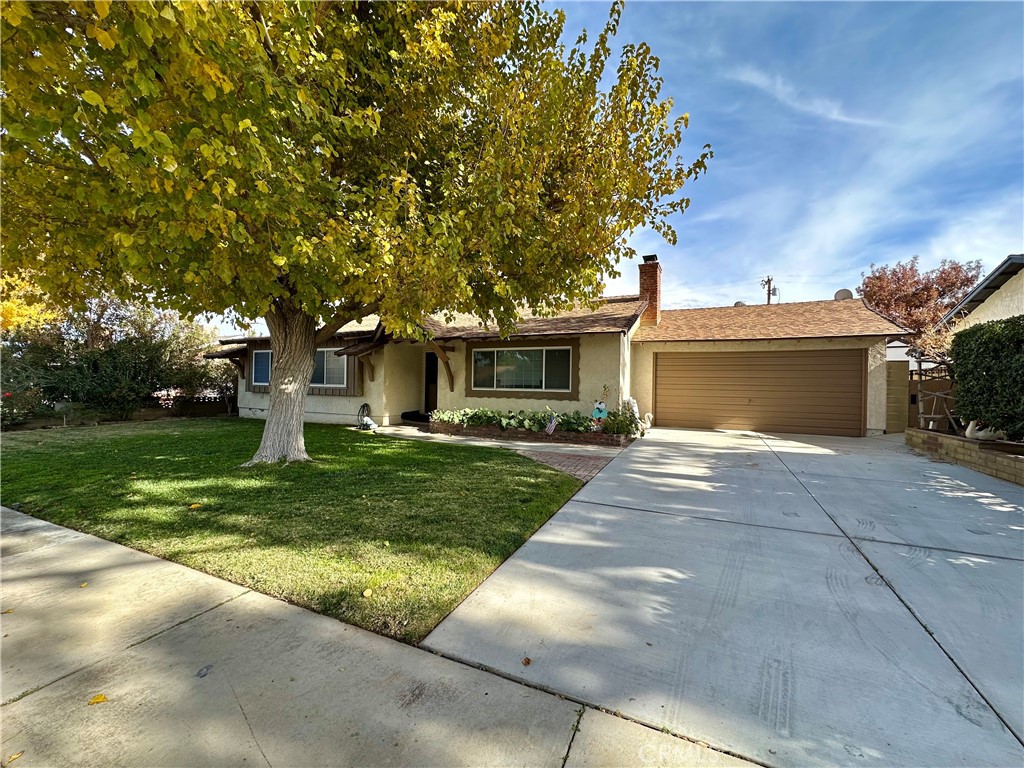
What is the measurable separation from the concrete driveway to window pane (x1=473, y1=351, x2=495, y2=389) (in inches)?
295

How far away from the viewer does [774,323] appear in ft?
41.0

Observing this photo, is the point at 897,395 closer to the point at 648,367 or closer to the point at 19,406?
the point at 648,367

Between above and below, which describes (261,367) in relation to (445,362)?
below

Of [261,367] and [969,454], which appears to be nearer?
[969,454]

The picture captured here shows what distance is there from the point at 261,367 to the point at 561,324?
11230 millimetres

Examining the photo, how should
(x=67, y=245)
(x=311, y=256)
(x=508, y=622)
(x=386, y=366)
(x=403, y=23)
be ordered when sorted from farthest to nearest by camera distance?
(x=386, y=366) → (x=403, y=23) → (x=67, y=245) → (x=311, y=256) → (x=508, y=622)

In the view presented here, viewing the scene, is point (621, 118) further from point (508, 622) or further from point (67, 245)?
point (67, 245)

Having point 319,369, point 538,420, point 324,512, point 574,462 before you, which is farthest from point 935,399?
point 319,369

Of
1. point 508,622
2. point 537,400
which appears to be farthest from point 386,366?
point 508,622

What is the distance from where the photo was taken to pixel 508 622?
2.59 m

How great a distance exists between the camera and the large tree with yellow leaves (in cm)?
307

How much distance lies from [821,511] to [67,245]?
9.27 metres

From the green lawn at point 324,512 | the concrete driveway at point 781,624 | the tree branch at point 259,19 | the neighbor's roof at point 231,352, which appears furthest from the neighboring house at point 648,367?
the tree branch at point 259,19

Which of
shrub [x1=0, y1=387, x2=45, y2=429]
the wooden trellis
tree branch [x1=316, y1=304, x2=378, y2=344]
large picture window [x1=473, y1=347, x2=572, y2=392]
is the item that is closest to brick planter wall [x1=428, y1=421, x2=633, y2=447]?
large picture window [x1=473, y1=347, x2=572, y2=392]
